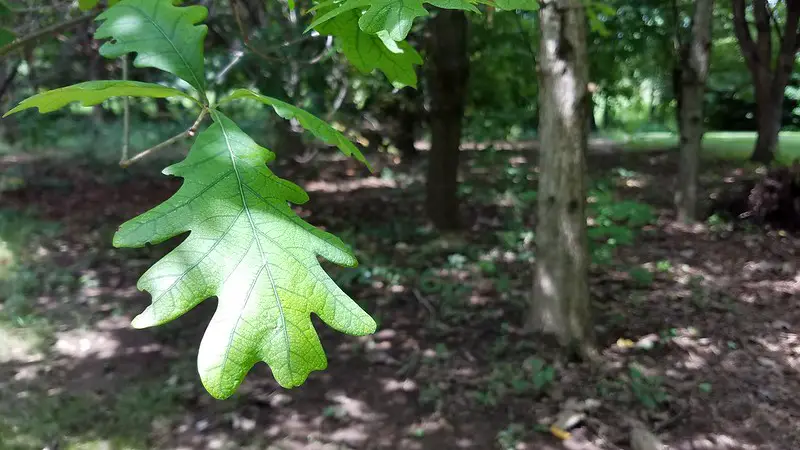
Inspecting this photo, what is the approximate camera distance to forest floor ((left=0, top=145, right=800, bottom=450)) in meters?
3.69

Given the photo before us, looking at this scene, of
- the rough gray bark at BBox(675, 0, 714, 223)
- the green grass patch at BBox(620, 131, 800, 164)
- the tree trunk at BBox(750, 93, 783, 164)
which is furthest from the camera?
the green grass patch at BBox(620, 131, 800, 164)

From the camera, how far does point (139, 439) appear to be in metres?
3.63

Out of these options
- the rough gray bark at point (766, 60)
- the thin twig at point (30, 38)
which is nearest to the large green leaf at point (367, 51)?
the thin twig at point (30, 38)

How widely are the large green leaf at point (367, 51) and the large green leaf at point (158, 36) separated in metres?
0.30

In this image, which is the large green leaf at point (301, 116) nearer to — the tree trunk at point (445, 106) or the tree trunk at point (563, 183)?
the tree trunk at point (563, 183)

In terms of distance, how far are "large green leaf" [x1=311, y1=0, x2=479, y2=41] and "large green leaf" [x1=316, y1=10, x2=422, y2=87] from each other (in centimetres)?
41

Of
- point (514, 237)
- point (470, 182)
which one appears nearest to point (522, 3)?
point (514, 237)

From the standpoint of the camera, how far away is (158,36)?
4.23 ft

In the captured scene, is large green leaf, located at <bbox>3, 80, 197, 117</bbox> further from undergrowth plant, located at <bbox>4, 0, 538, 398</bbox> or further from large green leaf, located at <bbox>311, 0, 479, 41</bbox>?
large green leaf, located at <bbox>311, 0, 479, 41</bbox>

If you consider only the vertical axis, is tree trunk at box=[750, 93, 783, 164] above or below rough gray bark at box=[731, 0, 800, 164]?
below

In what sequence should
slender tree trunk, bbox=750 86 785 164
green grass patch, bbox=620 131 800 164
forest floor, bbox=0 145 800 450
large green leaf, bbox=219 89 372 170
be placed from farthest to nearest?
green grass patch, bbox=620 131 800 164 → slender tree trunk, bbox=750 86 785 164 → forest floor, bbox=0 145 800 450 → large green leaf, bbox=219 89 372 170

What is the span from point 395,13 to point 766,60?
12.5 meters

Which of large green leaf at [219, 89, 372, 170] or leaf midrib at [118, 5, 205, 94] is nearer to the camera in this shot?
large green leaf at [219, 89, 372, 170]

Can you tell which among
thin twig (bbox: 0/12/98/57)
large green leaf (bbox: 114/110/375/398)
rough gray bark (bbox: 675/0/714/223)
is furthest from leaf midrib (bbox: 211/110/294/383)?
rough gray bark (bbox: 675/0/714/223)
